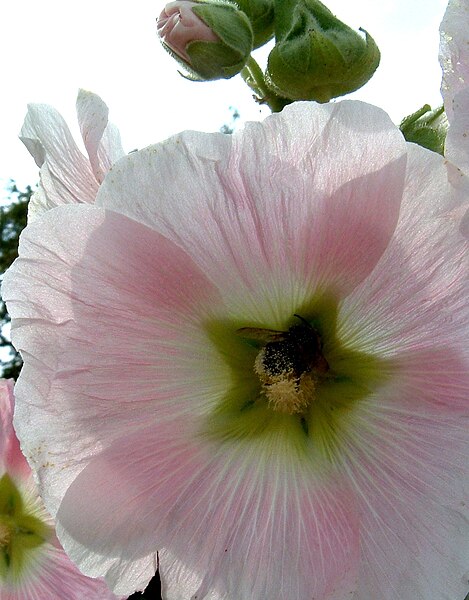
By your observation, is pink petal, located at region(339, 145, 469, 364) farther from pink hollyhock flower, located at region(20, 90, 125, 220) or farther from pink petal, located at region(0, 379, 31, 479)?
pink petal, located at region(0, 379, 31, 479)

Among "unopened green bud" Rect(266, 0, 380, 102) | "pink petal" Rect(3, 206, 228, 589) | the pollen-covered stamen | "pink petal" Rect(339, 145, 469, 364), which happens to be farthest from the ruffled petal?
the pollen-covered stamen

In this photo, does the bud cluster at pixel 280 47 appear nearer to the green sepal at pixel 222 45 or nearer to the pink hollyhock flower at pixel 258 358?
the green sepal at pixel 222 45

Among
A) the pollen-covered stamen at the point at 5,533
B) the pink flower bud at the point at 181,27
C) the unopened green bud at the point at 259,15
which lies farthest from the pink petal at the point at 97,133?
the pollen-covered stamen at the point at 5,533

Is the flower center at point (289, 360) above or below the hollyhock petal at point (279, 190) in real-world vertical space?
below

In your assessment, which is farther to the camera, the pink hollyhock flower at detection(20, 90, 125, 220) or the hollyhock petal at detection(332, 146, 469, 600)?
the pink hollyhock flower at detection(20, 90, 125, 220)

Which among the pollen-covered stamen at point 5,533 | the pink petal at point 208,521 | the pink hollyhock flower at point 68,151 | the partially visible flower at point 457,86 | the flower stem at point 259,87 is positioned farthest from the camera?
the pollen-covered stamen at point 5,533

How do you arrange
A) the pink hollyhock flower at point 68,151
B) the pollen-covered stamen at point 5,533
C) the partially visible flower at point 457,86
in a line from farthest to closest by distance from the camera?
the pollen-covered stamen at point 5,533
the pink hollyhock flower at point 68,151
the partially visible flower at point 457,86

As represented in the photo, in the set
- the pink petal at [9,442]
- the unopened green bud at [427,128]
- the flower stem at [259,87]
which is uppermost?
the flower stem at [259,87]
